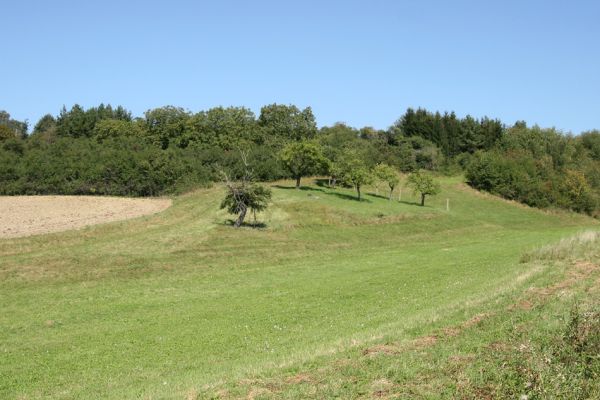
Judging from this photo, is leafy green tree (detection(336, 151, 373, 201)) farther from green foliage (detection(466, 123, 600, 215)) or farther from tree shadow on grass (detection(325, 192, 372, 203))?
green foliage (detection(466, 123, 600, 215))

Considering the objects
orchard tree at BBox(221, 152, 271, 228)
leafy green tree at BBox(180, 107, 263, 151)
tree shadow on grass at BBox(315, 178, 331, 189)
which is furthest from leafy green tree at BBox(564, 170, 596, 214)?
orchard tree at BBox(221, 152, 271, 228)

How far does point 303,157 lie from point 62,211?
3087 centimetres

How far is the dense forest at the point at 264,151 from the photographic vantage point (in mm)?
83250

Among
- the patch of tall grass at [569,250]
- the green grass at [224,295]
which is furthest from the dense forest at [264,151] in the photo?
the patch of tall grass at [569,250]

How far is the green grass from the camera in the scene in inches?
629

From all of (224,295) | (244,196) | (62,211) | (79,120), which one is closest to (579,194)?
(244,196)

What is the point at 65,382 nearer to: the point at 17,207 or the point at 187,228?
the point at 187,228

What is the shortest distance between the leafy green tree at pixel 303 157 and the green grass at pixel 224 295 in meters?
14.1

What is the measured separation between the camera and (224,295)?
2939 centimetres

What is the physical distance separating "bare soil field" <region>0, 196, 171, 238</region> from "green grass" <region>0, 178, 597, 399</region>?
14.8 ft

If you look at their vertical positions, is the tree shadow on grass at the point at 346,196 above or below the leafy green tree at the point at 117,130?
below

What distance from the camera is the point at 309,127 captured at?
13775 centimetres

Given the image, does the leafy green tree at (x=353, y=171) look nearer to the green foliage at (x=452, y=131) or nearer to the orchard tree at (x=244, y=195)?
the orchard tree at (x=244, y=195)

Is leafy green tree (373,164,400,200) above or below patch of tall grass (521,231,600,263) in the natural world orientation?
above
